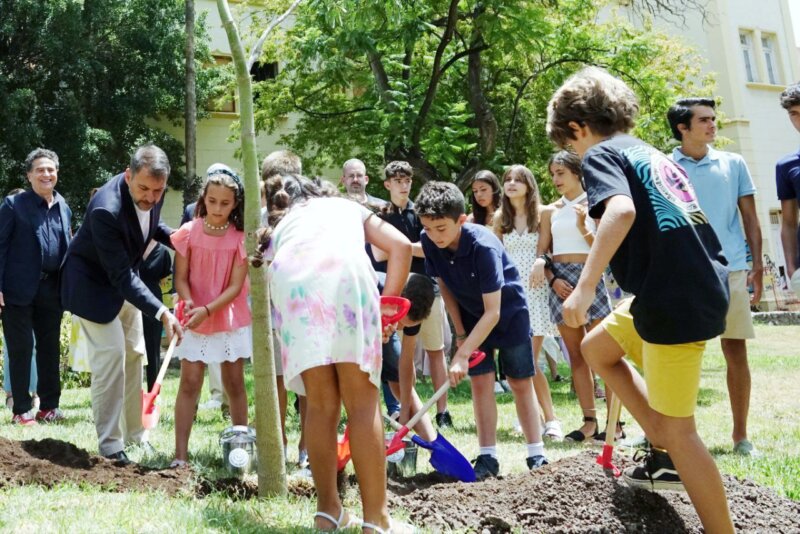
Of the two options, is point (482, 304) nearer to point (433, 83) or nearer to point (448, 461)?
point (448, 461)

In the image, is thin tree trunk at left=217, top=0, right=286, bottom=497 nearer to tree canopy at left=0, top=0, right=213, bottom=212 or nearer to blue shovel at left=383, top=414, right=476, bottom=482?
blue shovel at left=383, top=414, right=476, bottom=482

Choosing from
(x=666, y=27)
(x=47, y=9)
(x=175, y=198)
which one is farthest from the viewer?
(x=666, y=27)

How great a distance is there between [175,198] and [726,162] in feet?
53.1

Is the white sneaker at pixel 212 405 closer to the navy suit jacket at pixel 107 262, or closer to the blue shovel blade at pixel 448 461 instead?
the navy suit jacket at pixel 107 262

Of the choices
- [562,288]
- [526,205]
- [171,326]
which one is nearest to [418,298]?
[171,326]

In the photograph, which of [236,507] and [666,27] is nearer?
[236,507]

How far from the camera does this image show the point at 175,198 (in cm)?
1955

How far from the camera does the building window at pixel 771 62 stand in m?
27.2

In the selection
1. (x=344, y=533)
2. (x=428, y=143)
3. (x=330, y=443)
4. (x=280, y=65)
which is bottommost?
(x=344, y=533)

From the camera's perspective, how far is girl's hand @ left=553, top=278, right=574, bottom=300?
5984mm

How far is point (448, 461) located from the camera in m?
4.25

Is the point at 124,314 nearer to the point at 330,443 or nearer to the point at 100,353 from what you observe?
the point at 100,353

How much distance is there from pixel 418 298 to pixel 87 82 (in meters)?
15.4

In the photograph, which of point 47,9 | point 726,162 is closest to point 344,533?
point 726,162
